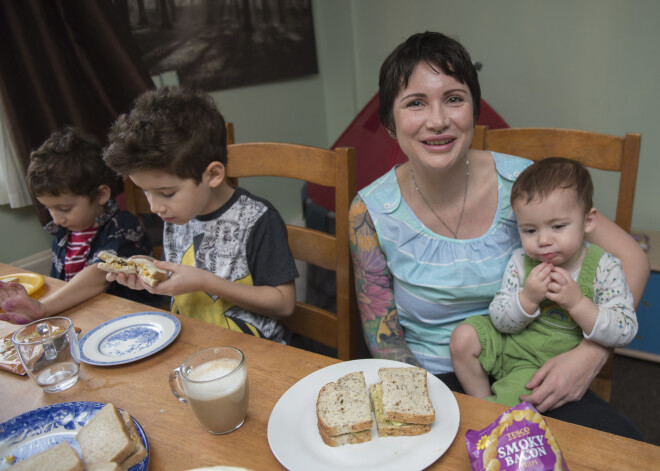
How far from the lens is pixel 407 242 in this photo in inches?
47.9

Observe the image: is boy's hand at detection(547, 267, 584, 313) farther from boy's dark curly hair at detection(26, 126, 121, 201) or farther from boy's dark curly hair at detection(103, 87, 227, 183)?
boy's dark curly hair at detection(26, 126, 121, 201)

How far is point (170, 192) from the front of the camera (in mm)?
1169

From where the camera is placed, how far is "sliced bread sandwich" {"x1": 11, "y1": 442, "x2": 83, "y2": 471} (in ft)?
1.96

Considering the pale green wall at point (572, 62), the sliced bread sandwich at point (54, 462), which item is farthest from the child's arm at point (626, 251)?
the pale green wall at point (572, 62)

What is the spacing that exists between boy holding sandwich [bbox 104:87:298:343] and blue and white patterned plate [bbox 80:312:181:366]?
2.9 inches

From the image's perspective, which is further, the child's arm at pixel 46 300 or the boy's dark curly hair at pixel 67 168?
the boy's dark curly hair at pixel 67 168

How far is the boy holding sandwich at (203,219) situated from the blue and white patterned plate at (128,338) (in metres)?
0.07

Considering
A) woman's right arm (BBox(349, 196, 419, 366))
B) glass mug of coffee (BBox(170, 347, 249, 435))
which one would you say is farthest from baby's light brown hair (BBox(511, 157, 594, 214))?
glass mug of coffee (BBox(170, 347, 249, 435))

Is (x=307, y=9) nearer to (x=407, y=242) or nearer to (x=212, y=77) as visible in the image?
(x=212, y=77)

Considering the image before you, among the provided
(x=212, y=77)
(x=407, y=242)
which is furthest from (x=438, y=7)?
(x=407, y=242)

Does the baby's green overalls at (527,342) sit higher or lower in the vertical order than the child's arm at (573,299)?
lower

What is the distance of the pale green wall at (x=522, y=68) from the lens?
2.47m

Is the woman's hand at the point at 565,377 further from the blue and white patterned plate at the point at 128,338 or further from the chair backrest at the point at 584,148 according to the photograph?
the blue and white patterned plate at the point at 128,338

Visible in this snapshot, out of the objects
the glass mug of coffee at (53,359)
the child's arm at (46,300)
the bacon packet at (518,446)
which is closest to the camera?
the bacon packet at (518,446)
